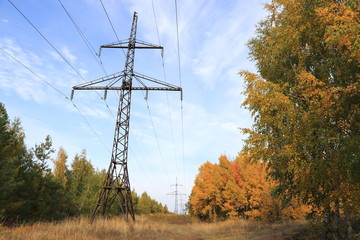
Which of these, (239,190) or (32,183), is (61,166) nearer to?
(32,183)

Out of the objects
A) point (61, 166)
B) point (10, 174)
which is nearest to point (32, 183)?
point (10, 174)

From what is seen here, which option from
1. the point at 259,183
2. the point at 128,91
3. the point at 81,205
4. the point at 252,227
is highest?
the point at 128,91

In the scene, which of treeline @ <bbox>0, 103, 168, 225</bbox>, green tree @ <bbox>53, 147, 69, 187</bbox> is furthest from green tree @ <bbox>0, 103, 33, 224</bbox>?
green tree @ <bbox>53, 147, 69, 187</bbox>

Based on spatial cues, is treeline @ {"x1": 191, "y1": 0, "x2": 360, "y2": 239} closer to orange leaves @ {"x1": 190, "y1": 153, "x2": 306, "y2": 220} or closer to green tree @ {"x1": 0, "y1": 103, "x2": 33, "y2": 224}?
orange leaves @ {"x1": 190, "y1": 153, "x2": 306, "y2": 220}

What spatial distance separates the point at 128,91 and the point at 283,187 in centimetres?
1264

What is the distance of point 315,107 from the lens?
7.00 meters

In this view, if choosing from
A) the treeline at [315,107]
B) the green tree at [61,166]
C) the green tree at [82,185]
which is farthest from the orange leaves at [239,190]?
the green tree at [61,166]

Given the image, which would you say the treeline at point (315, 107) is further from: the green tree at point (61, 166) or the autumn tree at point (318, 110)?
the green tree at point (61, 166)

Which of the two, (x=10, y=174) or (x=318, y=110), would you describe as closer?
(x=318, y=110)

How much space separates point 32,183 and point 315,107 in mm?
25283

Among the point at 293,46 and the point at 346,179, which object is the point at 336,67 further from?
the point at 346,179

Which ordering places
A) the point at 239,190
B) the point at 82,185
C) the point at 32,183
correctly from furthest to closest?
the point at 82,185
the point at 239,190
the point at 32,183

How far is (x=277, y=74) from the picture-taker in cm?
1189

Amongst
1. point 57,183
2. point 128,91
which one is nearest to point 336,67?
point 128,91
